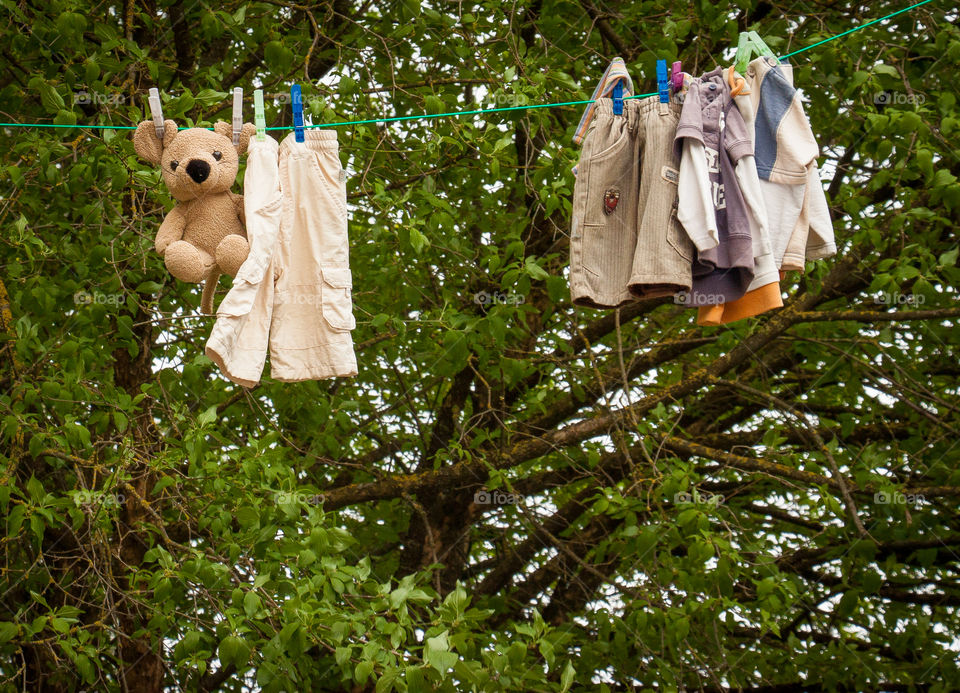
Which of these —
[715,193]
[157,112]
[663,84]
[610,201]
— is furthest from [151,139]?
[715,193]

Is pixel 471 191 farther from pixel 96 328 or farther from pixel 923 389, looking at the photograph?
pixel 923 389

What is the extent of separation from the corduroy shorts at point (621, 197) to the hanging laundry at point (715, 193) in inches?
2.1

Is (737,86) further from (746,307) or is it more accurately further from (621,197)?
(746,307)

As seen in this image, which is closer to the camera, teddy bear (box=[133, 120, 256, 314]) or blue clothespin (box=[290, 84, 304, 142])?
teddy bear (box=[133, 120, 256, 314])

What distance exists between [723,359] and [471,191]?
146 cm

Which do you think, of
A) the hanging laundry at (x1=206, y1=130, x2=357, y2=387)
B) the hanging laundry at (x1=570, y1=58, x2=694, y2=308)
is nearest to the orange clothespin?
the hanging laundry at (x1=570, y1=58, x2=694, y2=308)

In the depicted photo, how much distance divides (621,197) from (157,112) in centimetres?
129

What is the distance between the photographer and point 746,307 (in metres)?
2.98

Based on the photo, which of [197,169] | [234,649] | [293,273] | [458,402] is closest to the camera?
[197,169]

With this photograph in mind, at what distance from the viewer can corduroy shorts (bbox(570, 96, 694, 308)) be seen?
2.91 metres

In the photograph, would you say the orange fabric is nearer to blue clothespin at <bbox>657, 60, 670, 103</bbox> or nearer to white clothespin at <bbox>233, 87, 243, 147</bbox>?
blue clothespin at <bbox>657, 60, 670, 103</bbox>

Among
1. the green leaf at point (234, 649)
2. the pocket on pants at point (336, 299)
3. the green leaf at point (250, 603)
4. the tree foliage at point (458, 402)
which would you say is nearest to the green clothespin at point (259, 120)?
the pocket on pants at point (336, 299)

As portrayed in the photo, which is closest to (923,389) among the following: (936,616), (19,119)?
(936,616)

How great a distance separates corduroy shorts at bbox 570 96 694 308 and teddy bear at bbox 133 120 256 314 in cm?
93
